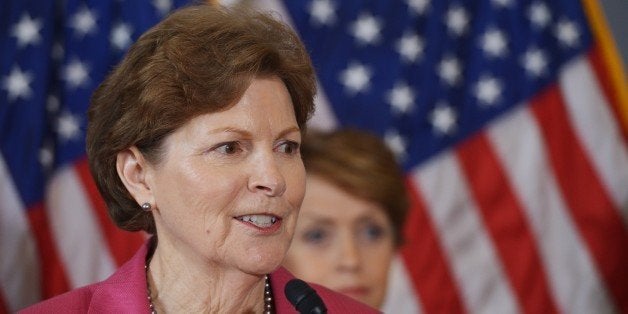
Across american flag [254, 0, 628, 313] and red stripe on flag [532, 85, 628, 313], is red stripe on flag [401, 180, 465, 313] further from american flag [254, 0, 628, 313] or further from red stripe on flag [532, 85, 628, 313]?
red stripe on flag [532, 85, 628, 313]

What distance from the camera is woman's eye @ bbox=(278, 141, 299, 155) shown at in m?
→ 1.73

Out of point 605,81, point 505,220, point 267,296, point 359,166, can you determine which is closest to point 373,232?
point 359,166

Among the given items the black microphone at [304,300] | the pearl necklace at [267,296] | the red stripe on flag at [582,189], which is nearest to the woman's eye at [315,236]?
the red stripe on flag at [582,189]

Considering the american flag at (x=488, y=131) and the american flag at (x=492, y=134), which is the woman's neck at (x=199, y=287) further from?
the american flag at (x=492, y=134)

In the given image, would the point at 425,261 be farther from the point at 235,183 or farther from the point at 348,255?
the point at 235,183

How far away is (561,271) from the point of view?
3650 mm

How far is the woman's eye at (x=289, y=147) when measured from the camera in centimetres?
173

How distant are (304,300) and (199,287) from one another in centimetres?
35

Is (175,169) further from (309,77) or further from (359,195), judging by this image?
(359,195)

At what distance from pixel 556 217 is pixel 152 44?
2398mm

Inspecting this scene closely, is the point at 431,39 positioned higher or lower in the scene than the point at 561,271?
higher

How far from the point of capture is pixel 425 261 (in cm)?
354

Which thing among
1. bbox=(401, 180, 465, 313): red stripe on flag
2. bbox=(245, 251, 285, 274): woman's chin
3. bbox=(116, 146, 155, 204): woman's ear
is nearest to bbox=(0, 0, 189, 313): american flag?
bbox=(401, 180, 465, 313): red stripe on flag

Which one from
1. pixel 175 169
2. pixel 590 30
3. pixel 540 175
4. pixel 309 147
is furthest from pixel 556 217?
pixel 175 169
